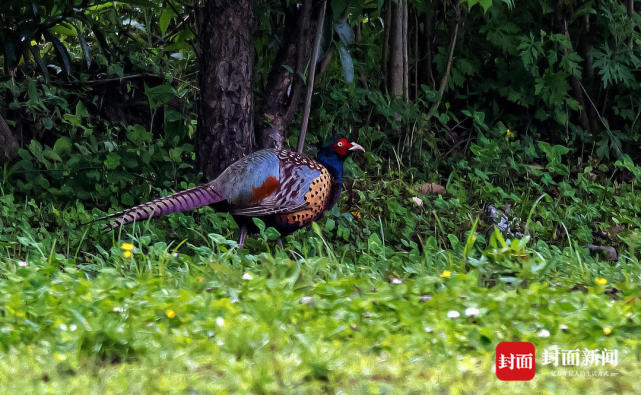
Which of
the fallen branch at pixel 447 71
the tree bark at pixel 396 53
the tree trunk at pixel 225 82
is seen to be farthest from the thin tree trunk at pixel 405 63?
the tree trunk at pixel 225 82

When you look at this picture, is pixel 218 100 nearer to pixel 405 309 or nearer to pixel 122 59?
pixel 122 59

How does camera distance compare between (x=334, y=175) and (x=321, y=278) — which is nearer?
(x=321, y=278)

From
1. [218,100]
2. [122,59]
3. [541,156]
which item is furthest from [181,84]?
[541,156]

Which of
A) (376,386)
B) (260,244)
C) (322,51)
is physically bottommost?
(260,244)

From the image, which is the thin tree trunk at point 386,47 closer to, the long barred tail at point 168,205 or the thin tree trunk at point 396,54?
the thin tree trunk at point 396,54

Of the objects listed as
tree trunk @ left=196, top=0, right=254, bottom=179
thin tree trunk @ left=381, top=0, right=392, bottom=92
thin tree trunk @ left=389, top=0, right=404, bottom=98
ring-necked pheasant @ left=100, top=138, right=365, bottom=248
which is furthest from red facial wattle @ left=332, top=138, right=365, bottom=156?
thin tree trunk @ left=381, top=0, right=392, bottom=92

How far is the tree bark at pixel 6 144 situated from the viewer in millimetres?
6211

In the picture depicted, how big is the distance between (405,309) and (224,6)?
3.03m

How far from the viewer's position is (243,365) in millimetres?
2682

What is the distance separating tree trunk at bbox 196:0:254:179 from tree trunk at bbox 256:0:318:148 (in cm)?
42

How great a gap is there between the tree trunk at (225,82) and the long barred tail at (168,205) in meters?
0.77

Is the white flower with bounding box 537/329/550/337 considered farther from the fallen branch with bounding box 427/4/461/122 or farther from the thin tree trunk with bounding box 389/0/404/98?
the thin tree trunk with bounding box 389/0/404/98

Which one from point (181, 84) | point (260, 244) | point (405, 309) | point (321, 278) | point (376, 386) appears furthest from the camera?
point (181, 84)

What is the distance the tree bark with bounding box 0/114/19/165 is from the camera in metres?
6.21
